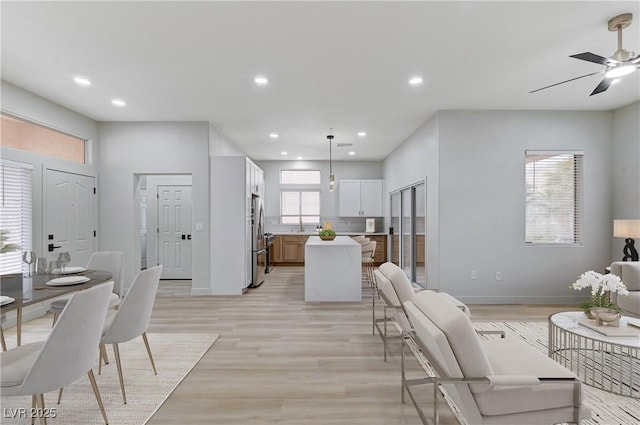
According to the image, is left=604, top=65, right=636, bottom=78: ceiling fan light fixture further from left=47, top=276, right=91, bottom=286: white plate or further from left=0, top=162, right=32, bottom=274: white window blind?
left=0, top=162, right=32, bottom=274: white window blind

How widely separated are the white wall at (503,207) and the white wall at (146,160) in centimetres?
385

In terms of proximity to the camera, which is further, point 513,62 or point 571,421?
point 513,62

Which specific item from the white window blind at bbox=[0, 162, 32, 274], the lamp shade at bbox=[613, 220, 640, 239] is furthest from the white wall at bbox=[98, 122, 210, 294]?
the lamp shade at bbox=[613, 220, 640, 239]

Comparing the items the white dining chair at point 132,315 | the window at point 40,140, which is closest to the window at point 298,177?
the window at point 40,140

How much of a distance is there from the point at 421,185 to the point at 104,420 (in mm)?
5298

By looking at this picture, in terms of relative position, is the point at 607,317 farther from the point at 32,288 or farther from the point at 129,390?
the point at 32,288

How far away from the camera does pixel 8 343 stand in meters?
3.44

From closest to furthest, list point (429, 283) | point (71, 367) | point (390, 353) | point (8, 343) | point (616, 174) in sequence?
point (71, 367) < point (390, 353) < point (8, 343) < point (616, 174) < point (429, 283)

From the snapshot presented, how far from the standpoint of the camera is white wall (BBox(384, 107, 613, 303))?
196 inches

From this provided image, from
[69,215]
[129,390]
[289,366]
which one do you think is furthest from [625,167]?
[69,215]

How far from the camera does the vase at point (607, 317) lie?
2615 millimetres

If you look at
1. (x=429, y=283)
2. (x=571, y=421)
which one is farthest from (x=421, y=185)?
(x=571, y=421)

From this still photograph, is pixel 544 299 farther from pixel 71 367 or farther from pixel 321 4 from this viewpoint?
pixel 71 367

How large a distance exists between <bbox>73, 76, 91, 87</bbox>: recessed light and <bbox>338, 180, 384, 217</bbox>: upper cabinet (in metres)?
6.27
